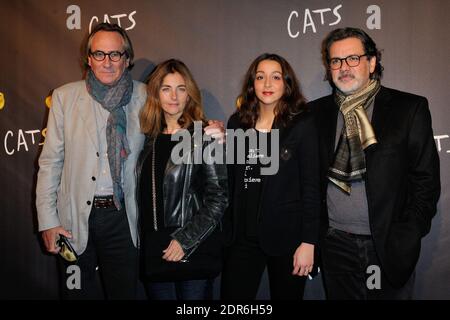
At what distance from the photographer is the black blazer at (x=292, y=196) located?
99.0 inches

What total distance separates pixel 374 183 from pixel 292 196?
47cm

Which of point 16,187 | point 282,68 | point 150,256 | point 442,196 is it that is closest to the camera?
point 150,256

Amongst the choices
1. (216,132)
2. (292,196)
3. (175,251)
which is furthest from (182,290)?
(216,132)

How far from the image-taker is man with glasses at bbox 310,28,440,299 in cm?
248

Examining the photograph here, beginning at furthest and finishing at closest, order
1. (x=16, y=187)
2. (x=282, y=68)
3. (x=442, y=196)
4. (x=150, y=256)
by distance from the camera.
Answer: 1. (x=16, y=187)
2. (x=442, y=196)
3. (x=282, y=68)
4. (x=150, y=256)

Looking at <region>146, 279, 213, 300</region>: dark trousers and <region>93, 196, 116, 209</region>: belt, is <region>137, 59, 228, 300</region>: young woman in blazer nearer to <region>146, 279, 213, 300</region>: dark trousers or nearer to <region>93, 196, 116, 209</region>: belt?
<region>146, 279, 213, 300</region>: dark trousers

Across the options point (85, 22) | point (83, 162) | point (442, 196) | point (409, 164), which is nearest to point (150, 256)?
point (83, 162)

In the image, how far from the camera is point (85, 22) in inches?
135

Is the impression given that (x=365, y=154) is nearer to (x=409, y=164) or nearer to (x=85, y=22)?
(x=409, y=164)

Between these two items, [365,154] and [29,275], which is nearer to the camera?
[365,154]

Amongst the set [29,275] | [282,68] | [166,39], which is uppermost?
[166,39]

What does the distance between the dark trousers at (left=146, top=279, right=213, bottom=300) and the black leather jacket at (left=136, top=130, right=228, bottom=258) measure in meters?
0.21

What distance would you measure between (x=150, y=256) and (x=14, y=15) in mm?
2338

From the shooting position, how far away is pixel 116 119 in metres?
2.69
